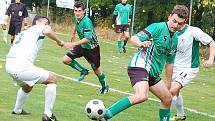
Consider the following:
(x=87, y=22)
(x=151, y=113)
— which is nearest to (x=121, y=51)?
(x=87, y=22)

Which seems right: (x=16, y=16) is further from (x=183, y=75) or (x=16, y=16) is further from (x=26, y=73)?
(x=26, y=73)

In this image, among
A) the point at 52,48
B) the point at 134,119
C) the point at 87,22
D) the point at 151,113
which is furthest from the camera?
the point at 52,48

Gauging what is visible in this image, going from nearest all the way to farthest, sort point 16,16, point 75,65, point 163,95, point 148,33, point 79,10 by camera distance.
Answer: point 148,33, point 163,95, point 79,10, point 75,65, point 16,16

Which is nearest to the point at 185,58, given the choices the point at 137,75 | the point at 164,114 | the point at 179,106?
the point at 179,106

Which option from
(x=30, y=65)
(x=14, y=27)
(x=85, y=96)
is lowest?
(x=85, y=96)

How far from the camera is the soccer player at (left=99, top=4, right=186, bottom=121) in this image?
25.3 feet

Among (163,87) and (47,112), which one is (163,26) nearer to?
(163,87)

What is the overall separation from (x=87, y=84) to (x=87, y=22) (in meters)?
2.05

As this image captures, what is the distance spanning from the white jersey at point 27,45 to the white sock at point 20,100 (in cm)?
61

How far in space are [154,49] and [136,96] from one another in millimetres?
768

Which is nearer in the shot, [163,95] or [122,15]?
[163,95]

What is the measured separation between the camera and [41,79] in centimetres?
823

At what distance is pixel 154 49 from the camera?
8.00 metres

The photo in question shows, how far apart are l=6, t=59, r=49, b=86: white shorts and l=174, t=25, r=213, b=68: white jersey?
101 inches
